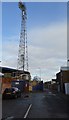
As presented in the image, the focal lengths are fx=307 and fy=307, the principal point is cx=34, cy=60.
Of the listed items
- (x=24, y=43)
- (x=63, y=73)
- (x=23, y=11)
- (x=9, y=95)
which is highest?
(x=23, y=11)

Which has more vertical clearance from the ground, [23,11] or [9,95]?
[23,11]

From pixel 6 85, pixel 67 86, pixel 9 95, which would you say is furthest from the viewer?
pixel 67 86

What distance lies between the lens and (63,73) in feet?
309

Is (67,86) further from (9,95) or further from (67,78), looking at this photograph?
(9,95)

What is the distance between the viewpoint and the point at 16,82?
76.9 m

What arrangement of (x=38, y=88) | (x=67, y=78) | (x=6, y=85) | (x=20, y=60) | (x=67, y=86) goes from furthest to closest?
(x=20, y=60) < (x=38, y=88) < (x=67, y=78) < (x=67, y=86) < (x=6, y=85)

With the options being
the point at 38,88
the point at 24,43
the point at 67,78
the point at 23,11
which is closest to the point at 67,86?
the point at 67,78

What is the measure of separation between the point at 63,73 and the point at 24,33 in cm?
2347

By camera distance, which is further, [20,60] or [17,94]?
[20,60]

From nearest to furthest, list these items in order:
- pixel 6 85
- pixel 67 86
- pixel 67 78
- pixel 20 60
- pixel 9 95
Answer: pixel 9 95 < pixel 6 85 < pixel 67 86 < pixel 67 78 < pixel 20 60

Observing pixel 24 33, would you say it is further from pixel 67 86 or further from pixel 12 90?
pixel 12 90

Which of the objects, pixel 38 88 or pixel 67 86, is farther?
pixel 38 88

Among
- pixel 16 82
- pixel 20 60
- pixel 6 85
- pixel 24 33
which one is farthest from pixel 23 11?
pixel 6 85

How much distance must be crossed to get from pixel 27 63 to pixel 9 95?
7218 cm
